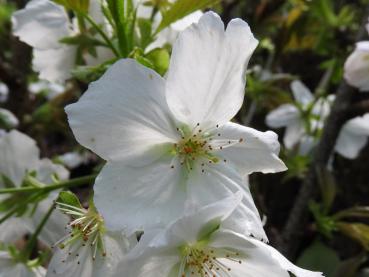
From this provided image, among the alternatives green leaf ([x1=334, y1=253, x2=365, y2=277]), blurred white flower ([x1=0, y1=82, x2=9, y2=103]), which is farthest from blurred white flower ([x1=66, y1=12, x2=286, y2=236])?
blurred white flower ([x1=0, y1=82, x2=9, y2=103])

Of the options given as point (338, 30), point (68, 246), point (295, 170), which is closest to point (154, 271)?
point (68, 246)

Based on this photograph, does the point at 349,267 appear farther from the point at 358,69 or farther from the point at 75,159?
the point at 75,159

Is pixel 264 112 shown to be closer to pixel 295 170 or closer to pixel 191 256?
pixel 295 170

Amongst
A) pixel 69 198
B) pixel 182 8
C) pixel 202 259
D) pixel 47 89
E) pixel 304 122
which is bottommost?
pixel 47 89

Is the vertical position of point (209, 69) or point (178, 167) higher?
point (209, 69)

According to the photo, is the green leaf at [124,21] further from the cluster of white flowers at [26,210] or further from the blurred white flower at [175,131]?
the cluster of white flowers at [26,210]

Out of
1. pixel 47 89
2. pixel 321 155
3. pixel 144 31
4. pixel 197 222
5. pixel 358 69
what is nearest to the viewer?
pixel 197 222

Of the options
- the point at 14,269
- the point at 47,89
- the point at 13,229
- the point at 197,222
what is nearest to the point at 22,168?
the point at 13,229

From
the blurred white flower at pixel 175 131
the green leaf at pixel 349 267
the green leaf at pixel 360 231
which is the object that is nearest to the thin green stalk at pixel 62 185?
the blurred white flower at pixel 175 131
